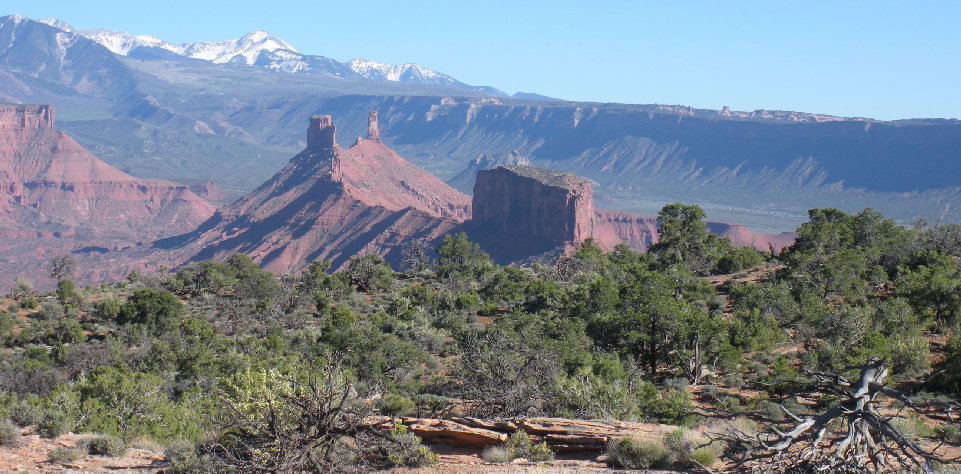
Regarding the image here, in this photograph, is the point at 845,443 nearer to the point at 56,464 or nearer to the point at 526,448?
the point at 526,448

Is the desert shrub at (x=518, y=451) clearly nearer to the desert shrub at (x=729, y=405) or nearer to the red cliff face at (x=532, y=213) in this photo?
the desert shrub at (x=729, y=405)

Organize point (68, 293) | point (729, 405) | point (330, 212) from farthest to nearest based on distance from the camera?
point (330, 212)
point (68, 293)
point (729, 405)

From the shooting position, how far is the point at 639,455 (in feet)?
49.2

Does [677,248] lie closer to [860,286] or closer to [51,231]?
[860,286]

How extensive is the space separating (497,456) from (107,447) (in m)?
9.10

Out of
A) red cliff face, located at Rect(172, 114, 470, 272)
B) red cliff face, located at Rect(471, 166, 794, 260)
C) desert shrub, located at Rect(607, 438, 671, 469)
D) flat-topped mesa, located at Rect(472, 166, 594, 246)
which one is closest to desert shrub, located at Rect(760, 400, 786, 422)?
desert shrub, located at Rect(607, 438, 671, 469)

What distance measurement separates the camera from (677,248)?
53625mm

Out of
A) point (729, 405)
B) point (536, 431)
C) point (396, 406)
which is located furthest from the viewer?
point (729, 405)

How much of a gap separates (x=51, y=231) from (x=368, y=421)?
166342mm

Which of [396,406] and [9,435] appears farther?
[396,406]

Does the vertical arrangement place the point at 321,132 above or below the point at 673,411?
above

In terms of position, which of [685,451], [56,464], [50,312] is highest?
[685,451]

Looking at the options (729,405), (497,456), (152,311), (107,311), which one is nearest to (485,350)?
(729,405)

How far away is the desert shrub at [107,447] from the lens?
1775cm
